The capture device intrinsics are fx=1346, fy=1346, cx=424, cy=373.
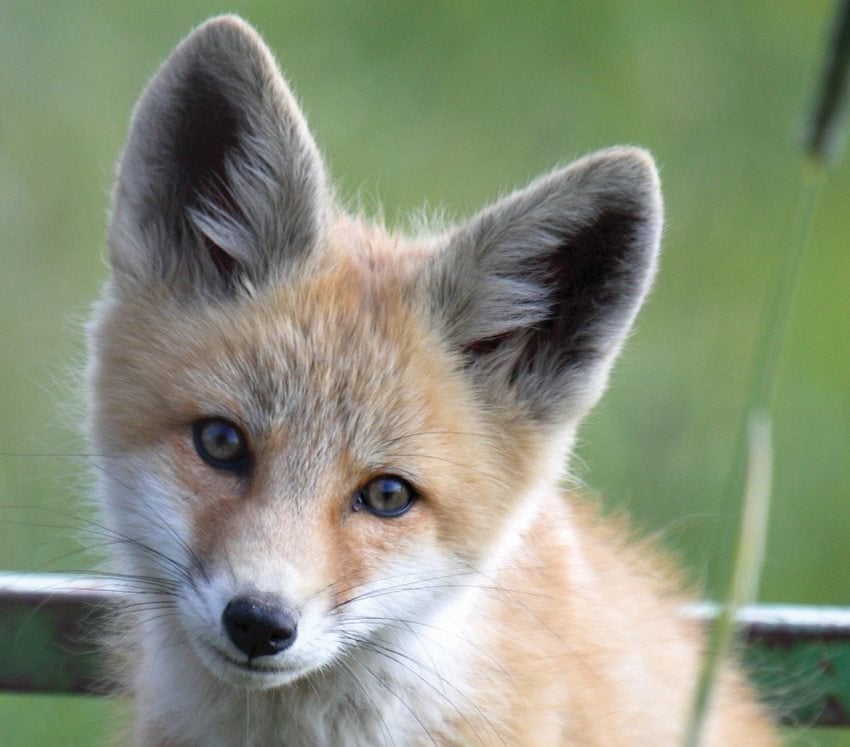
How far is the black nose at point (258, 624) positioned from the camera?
2.69 metres

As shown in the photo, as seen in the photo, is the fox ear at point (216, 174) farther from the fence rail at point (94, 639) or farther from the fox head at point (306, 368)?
the fence rail at point (94, 639)

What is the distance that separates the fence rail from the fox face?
0.87ft

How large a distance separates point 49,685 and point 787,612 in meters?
2.04

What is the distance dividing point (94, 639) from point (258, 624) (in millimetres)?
1415

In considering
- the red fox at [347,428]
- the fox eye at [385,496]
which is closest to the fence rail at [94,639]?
the red fox at [347,428]

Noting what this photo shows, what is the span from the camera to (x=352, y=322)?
10.7 ft

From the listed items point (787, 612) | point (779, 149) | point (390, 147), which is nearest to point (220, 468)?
point (787, 612)

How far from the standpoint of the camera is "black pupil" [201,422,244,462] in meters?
3.03

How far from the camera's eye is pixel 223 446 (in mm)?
3035

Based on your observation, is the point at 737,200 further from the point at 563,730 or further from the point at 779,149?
the point at 563,730

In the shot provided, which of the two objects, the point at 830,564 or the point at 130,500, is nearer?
the point at 130,500

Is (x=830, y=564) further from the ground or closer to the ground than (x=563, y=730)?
closer to the ground

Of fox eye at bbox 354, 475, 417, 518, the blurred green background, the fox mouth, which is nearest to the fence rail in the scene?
the fox mouth

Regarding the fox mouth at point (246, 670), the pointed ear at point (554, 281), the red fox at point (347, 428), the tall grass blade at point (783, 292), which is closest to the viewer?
the tall grass blade at point (783, 292)
